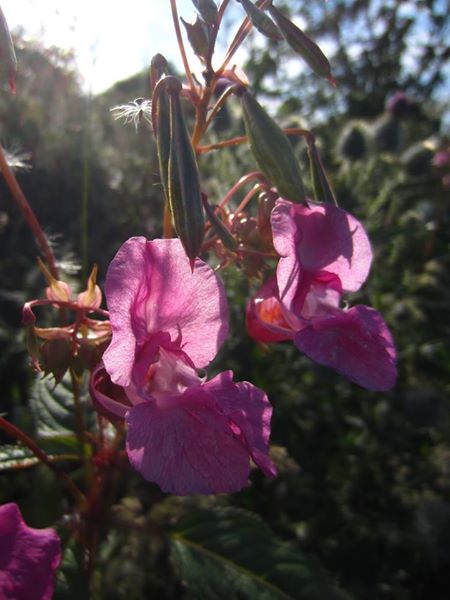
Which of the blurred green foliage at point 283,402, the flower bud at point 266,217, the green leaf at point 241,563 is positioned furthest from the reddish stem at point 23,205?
the green leaf at point 241,563

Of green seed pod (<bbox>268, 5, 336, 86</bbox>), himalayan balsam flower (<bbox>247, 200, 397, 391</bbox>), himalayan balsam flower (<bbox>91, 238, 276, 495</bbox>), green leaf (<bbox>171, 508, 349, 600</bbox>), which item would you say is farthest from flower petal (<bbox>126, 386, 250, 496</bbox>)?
green leaf (<bbox>171, 508, 349, 600</bbox>)

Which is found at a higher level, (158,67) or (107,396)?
(158,67)

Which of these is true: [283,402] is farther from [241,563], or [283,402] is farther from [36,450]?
[36,450]

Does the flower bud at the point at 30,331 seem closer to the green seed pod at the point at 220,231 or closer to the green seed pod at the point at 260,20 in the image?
the green seed pod at the point at 220,231

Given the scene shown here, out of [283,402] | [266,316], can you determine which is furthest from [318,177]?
[283,402]

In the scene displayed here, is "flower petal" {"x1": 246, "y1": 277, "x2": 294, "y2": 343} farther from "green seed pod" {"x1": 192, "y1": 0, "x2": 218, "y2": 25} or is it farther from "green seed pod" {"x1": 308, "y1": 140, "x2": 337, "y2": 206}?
"green seed pod" {"x1": 192, "y1": 0, "x2": 218, "y2": 25}

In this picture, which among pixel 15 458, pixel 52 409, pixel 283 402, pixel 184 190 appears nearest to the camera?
pixel 184 190
